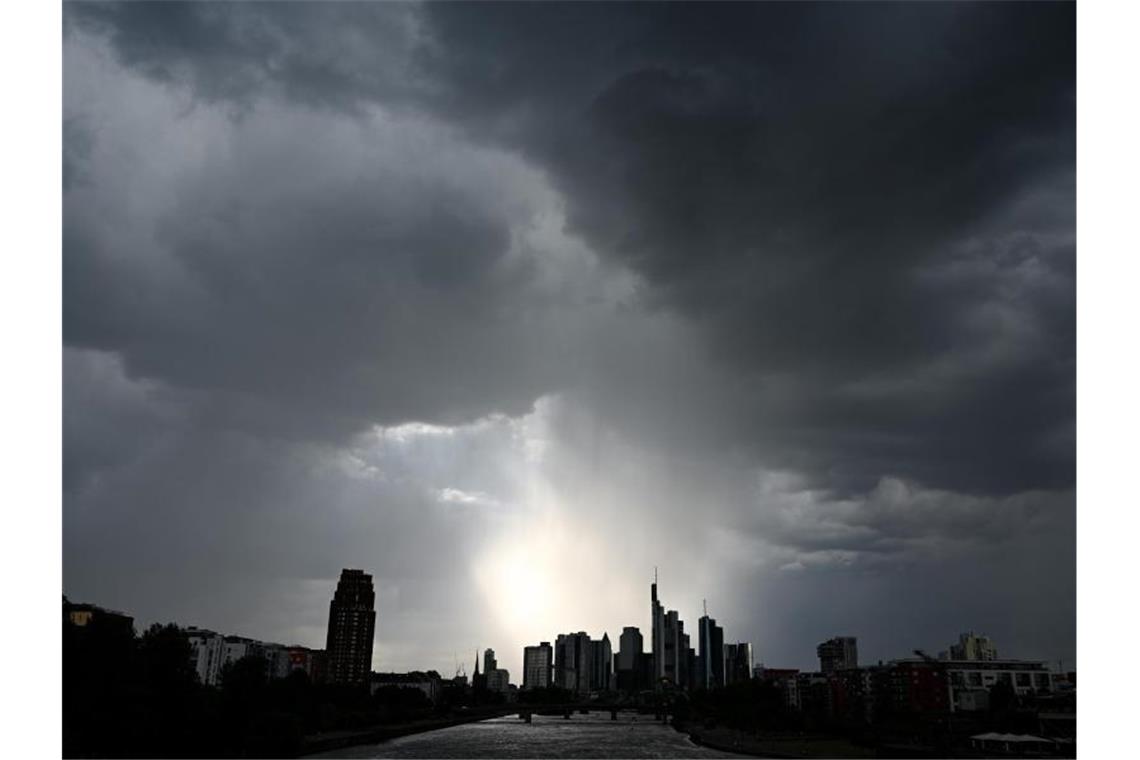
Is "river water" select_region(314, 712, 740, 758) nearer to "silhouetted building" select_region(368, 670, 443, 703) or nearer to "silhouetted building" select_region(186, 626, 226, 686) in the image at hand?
"silhouetted building" select_region(186, 626, 226, 686)

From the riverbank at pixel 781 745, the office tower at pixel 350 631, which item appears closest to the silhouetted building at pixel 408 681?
the office tower at pixel 350 631

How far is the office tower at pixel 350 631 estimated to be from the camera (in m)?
161

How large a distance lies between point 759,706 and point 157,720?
67295 mm

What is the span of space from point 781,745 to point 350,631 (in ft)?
387

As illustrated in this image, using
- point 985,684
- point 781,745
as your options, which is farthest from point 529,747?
point 985,684

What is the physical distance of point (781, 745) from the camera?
212ft

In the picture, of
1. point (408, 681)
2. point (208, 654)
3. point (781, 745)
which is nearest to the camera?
point (781, 745)

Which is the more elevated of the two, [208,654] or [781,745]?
[781,745]

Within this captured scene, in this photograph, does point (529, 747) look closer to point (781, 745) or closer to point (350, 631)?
point (781, 745)

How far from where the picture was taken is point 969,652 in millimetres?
160500

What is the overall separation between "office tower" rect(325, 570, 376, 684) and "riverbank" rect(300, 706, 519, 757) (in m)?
57.1

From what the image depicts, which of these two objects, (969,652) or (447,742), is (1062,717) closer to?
(447,742)
